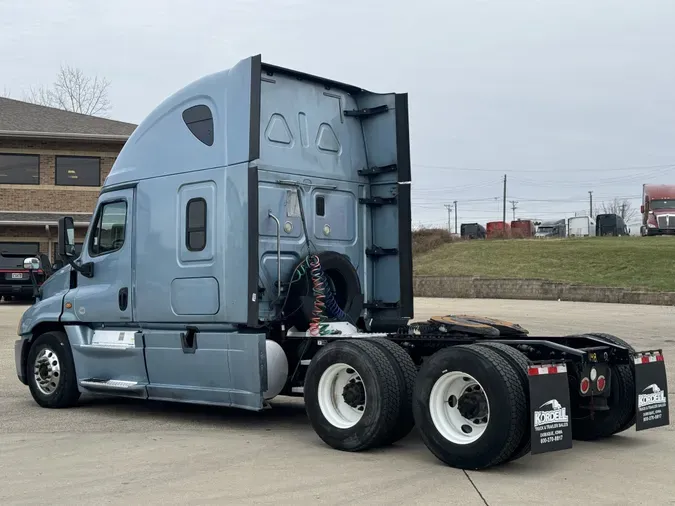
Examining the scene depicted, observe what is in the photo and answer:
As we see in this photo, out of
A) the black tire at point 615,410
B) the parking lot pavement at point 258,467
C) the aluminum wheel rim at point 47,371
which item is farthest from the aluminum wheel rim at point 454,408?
the aluminum wheel rim at point 47,371

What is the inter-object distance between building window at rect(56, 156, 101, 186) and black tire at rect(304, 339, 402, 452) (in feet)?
89.8

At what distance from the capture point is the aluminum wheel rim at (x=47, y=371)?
9719 millimetres

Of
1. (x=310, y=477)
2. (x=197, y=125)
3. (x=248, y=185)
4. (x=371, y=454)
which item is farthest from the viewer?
(x=197, y=125)

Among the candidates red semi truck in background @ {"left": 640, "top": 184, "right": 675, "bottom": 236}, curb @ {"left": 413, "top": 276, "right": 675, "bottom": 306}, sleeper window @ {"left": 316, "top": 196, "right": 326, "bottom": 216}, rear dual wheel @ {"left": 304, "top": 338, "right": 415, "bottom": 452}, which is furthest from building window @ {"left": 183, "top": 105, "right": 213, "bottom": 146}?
red semi truck in background @ {"left": 640, "top": 184, "right": 675, "bottom": 236}

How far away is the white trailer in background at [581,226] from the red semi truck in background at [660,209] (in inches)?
595

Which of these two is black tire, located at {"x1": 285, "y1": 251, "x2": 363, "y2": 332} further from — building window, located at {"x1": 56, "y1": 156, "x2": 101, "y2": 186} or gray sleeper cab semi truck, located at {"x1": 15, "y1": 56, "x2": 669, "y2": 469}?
building window, located at {"x1": 56, "y1": 156, "x2": 101, "y2": 186}

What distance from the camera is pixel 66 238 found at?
9.73 meters

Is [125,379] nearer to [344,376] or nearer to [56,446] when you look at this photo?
[56,446]

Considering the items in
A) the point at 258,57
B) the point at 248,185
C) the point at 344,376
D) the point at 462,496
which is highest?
the point at 258,57

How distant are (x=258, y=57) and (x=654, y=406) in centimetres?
474

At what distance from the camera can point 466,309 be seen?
27.5 meters

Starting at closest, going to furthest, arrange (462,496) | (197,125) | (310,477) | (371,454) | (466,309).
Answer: (462,496)
(310,477)
(371,454)
(197,125)
(466,309)

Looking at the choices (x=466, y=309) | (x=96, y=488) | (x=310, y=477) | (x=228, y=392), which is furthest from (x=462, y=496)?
(x=466, y=309)

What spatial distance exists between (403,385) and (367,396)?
0.31 metres
